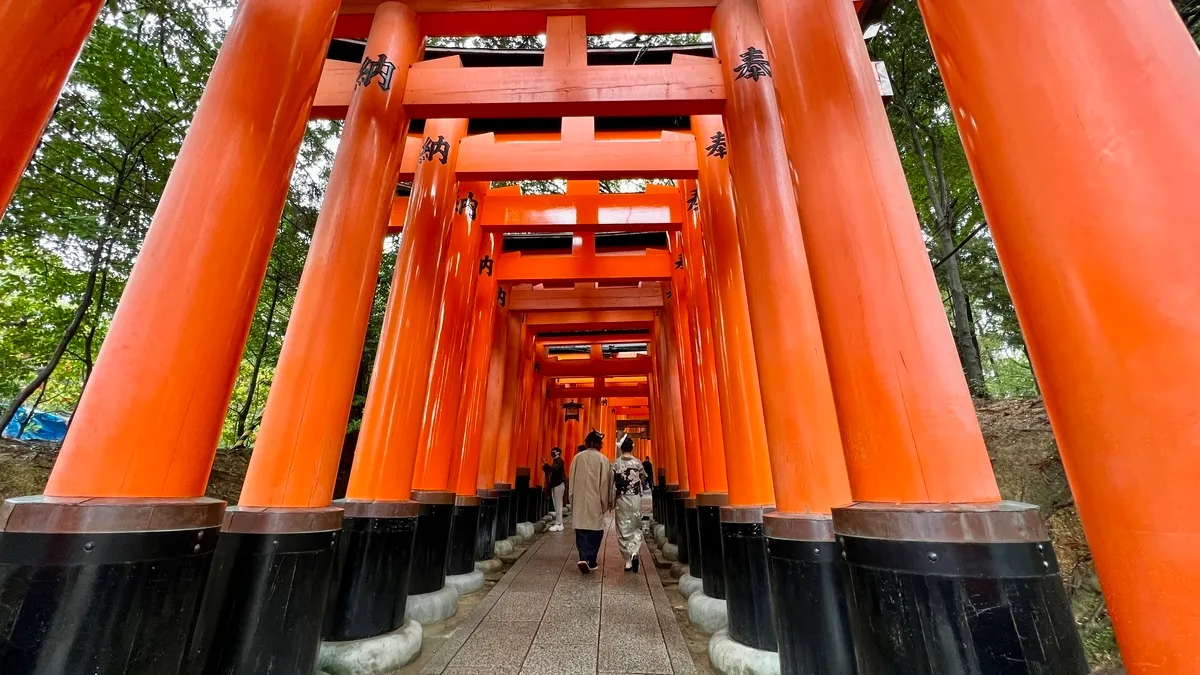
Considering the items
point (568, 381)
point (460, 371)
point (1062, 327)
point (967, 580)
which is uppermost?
point (568, 381)

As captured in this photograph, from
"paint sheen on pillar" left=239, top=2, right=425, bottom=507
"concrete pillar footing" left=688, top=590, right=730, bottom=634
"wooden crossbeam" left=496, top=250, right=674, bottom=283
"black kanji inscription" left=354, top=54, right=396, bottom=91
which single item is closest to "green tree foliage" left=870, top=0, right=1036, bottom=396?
"wooden crossbeam" left=496, top=250, right=674, bottom=283

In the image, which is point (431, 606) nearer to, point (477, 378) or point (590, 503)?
point (590, 503)

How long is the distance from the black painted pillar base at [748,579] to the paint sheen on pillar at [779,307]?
0.73m

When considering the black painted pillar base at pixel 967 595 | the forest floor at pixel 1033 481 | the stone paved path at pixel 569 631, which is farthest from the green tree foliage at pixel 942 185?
the black painted pillar base at pixel 967 595

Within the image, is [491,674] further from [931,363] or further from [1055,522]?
[1055,522]

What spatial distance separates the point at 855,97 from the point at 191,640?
13.7 ft

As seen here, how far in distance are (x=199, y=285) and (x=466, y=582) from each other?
5.00 m

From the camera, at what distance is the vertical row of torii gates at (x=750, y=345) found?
0.95m

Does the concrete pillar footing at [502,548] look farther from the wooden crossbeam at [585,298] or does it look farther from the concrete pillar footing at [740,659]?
the concrete pillar footing at [740,659]

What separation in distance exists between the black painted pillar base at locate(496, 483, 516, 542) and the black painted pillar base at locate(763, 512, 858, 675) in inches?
267

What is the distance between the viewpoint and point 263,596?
2.61 m

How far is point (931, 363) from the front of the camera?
182 centimetres

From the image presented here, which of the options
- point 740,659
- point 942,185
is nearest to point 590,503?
point 740,659

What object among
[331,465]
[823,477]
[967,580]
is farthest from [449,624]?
[967,580]
